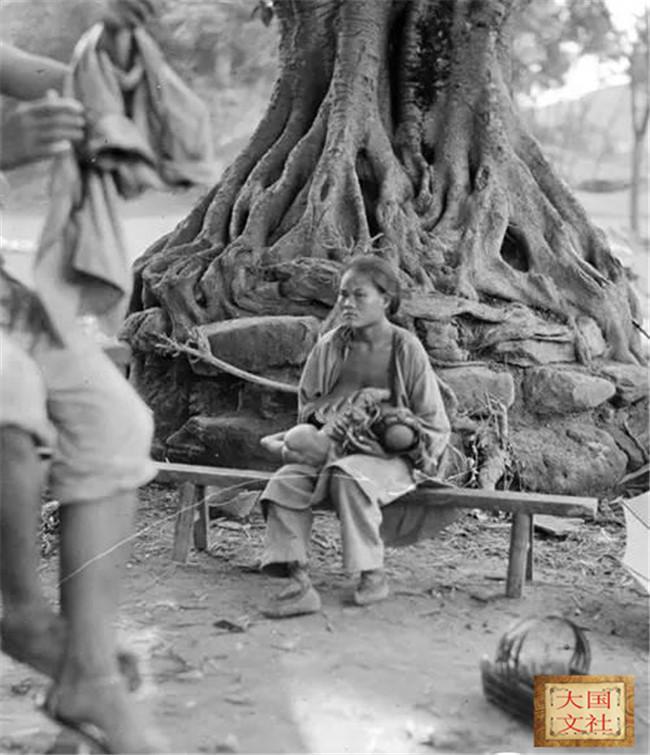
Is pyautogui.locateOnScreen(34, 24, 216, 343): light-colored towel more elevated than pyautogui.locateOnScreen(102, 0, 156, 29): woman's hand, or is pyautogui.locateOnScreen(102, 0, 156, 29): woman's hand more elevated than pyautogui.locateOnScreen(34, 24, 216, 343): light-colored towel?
pyautogui.locateOnScreen(102, 0, 156, 29): woman's hand

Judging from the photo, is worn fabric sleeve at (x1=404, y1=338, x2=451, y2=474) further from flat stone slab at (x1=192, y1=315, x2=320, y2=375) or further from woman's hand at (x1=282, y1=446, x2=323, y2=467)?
flat stone slab at (x1=192, y1=315, x2=320, y2=375)

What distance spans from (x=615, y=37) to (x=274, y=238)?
1.18 metres

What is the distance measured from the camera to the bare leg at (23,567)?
1.49m

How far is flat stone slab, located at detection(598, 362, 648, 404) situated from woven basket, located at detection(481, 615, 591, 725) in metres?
1.58

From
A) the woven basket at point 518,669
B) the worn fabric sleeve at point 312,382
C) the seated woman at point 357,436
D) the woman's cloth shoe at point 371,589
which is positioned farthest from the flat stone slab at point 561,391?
the woven basket at point 518,669

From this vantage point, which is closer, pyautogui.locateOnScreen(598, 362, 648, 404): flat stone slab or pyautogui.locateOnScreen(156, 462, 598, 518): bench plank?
pyautogui.locateOnScreen(156, 462, 598, 518): bench plank

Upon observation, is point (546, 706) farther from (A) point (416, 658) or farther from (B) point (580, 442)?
(B) point (580, 442)

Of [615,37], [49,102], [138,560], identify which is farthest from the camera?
[615,37]

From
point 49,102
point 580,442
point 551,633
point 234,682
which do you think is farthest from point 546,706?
point 580,442

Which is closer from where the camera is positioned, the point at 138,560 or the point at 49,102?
the point at 49,102

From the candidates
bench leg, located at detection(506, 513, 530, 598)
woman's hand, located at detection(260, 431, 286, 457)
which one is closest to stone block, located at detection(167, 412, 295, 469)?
woman's hand, located at detection(260, 431, 286, 457)

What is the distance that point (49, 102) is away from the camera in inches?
58.2

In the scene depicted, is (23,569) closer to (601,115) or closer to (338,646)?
(338,646)

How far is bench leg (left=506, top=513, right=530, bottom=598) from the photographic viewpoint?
7.75ft
